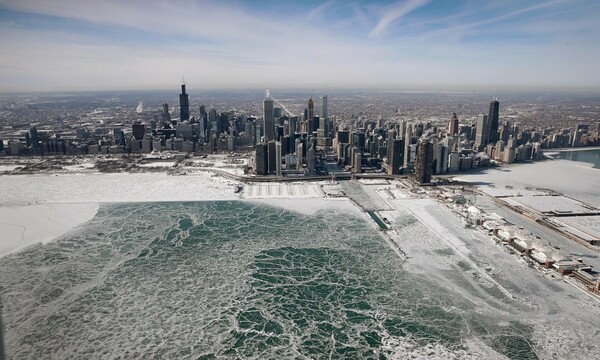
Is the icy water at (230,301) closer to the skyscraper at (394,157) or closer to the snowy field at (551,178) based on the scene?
the skyscraper at (394,157)

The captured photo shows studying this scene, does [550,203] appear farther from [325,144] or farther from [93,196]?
[93,196]

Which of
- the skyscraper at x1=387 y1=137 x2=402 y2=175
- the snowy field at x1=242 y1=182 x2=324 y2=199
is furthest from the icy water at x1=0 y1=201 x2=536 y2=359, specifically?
the skyscraper at x1=387 y1=137 x2=402 y2=175

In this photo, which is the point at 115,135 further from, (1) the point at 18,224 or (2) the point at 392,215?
(2) the point at 392,215

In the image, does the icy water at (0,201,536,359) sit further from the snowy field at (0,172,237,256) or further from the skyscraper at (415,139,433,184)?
the skyscraper at (415,139,433,184)

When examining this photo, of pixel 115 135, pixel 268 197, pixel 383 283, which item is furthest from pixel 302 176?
pixel 115 135

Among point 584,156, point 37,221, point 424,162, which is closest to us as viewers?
point 37,221

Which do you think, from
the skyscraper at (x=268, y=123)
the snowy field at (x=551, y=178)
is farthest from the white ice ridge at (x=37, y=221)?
the snowy field at (x=551, y=178)

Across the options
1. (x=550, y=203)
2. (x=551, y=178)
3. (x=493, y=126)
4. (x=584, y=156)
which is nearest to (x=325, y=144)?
(x=493, y=126)
